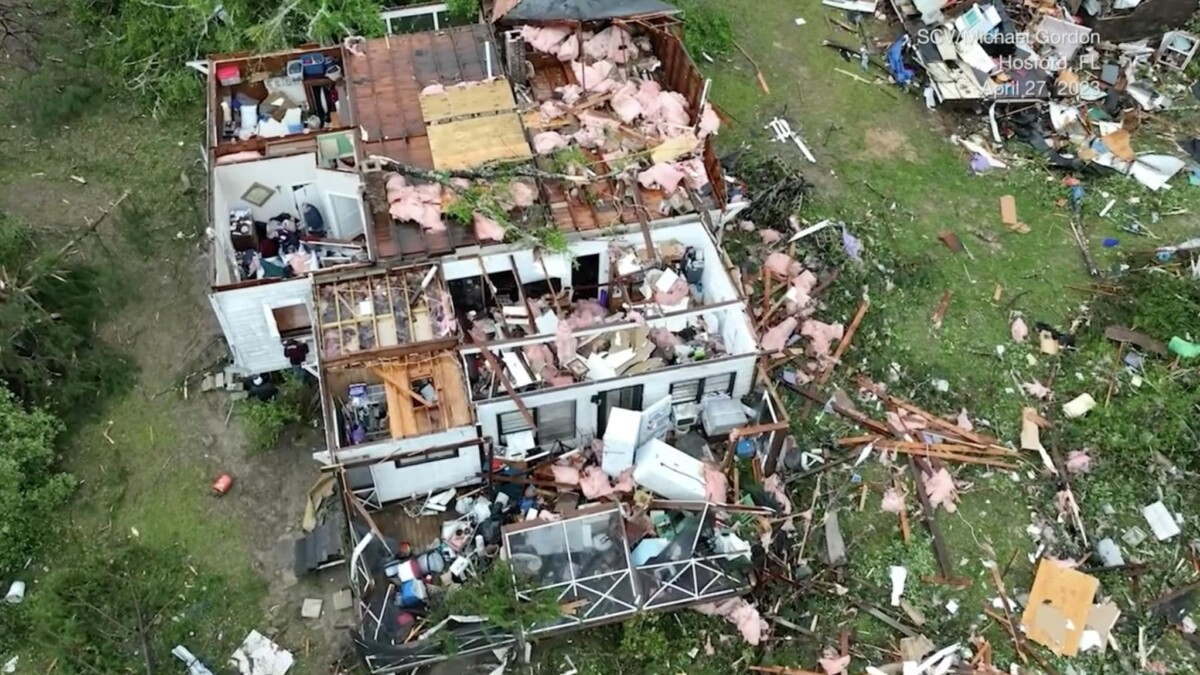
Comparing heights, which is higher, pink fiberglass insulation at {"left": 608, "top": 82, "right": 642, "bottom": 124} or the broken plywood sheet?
pink fiberglass insulation at {"left": 608, "top": 82, "right": 642, "bottom": 124}

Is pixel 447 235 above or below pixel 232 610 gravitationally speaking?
above

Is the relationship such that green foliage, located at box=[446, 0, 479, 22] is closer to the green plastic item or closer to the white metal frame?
the white metal frame

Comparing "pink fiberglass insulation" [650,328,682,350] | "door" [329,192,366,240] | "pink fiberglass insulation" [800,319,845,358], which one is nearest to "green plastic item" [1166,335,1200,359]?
"pink fiberglass insulation" [800,319,845,358]

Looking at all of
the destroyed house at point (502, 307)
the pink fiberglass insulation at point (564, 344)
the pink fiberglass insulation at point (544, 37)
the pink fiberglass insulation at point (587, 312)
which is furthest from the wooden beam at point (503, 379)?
the pink fiberglass insulation at point (544, 37)

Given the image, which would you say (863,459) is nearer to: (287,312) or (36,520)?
(287,312)

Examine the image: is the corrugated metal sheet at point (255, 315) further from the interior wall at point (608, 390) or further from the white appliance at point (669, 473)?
the white appliance at point (669, 473)

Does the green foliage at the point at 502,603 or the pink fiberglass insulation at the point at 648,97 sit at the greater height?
the pink fiberglass insulation at the point at 648,97

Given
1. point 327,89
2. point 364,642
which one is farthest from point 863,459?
point 327,89
